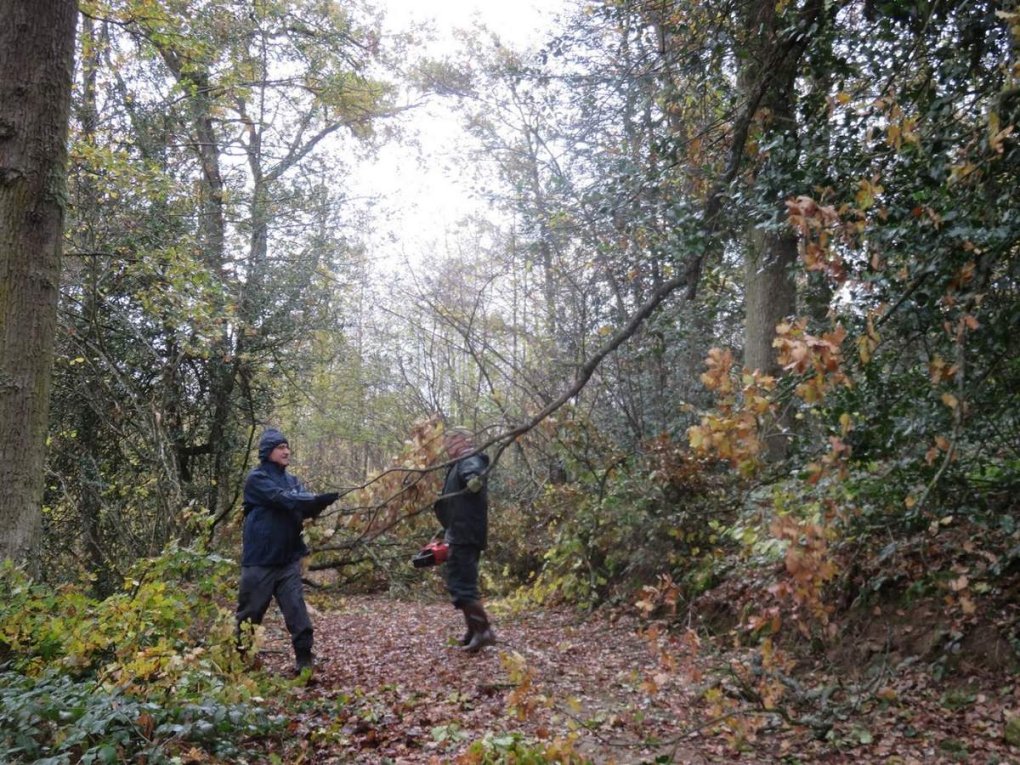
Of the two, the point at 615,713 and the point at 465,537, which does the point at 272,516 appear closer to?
the point at 465,537

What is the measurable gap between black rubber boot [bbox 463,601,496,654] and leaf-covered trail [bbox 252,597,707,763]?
0.13 meters

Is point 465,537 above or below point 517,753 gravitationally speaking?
above

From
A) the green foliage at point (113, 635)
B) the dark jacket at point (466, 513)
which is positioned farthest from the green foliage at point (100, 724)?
the dark jacket at point (466, 513)

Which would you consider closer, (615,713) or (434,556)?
(615,713)

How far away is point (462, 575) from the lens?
6.91 metres

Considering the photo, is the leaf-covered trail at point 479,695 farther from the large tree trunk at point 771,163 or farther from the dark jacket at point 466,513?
the large tree trunk at point 771,163

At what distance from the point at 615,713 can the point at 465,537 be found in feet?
7.02

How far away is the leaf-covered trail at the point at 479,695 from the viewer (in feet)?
15.1

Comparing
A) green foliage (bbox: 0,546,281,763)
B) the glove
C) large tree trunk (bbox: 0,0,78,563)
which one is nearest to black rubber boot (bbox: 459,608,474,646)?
the glove

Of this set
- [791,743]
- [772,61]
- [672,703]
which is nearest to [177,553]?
[672,703]

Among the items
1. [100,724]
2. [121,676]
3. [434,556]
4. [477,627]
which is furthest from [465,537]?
[100,724]

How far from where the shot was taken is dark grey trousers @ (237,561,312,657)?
6133 millimetres

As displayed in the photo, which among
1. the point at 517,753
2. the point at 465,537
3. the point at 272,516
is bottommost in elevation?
the point at 517,753

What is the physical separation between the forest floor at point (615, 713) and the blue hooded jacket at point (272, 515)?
3.23ft
